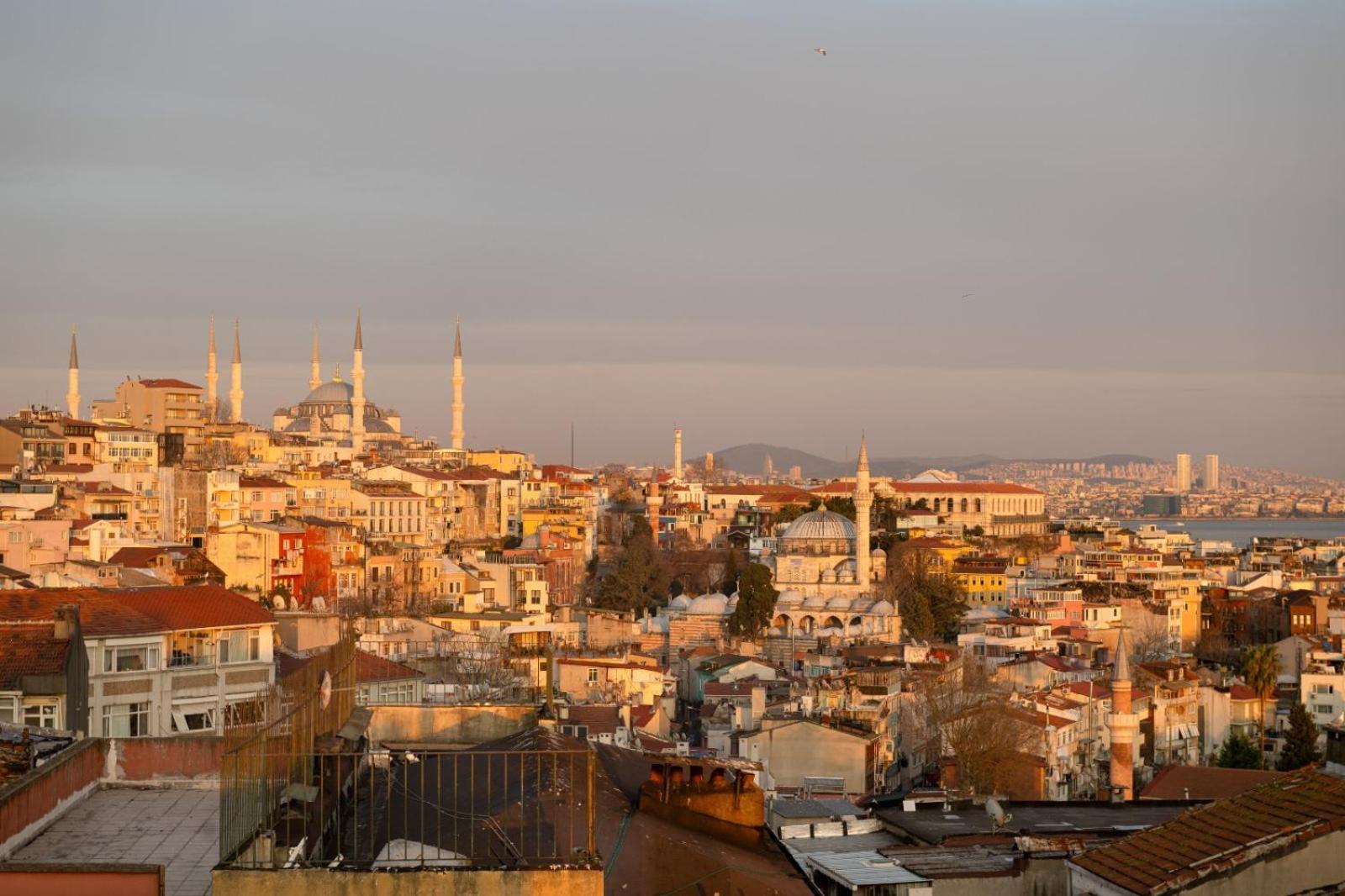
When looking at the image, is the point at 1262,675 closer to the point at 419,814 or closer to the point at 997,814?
the point at 997,814

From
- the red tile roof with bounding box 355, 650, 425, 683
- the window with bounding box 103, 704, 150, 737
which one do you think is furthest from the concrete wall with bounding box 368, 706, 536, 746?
the red tile roof with bounding box 355, 650, 425, 683

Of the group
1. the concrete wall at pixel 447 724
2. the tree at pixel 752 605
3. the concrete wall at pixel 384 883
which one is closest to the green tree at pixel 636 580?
the tree at pixel 752 605

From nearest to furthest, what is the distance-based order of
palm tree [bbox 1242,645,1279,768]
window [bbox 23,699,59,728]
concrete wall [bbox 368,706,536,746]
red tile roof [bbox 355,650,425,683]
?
concrete wall [bbox 368,706,536,746], window [bbox 23,699,59,728], red tile roof [bbox 355,650,425,683], palm tree [bbox 1242,645,1279,768]

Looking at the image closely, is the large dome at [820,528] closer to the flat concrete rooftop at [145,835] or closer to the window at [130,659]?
the window at [130,659]

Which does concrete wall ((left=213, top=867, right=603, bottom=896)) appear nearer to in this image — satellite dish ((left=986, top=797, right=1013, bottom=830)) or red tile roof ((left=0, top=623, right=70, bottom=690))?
red tile roof ((left=0, top=623, right=70, bottom=690))

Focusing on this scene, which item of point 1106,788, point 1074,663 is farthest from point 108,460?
point 1106,788

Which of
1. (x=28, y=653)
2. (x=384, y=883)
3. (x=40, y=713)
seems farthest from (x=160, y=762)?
(x=28, y=653)

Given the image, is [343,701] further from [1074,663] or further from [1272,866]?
[1074,663]
